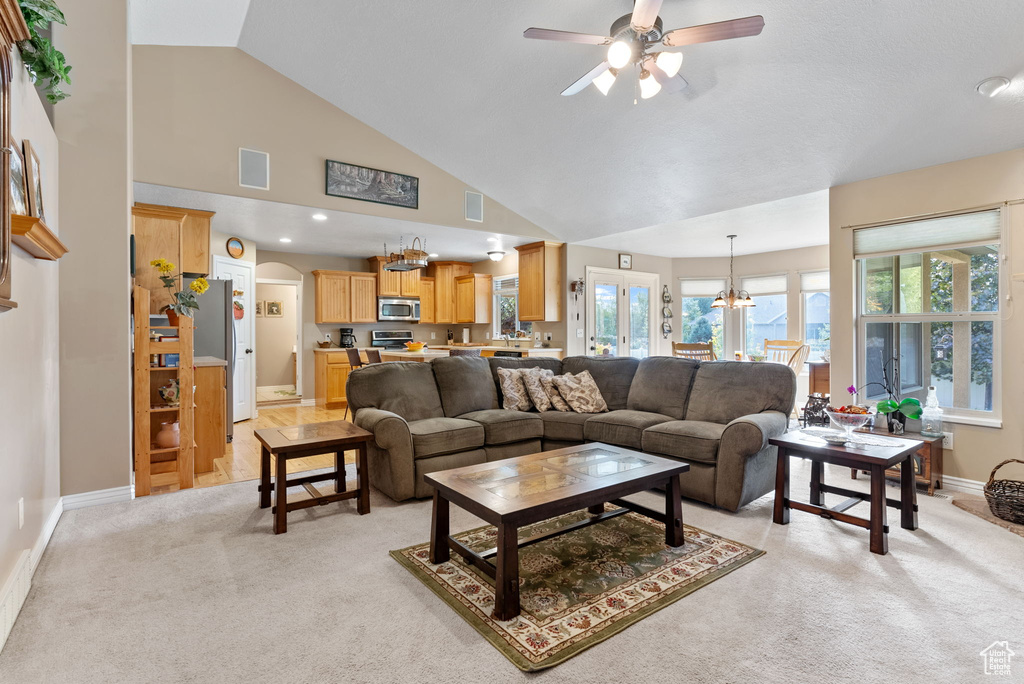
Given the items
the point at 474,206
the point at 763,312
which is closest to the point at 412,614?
the point at 474,206

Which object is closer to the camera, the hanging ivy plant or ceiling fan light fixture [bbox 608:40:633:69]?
the hanging ivy plant

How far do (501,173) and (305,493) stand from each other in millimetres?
3739

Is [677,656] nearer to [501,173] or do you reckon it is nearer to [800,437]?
[800,437]

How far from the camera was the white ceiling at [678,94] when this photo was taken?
292 centimetres

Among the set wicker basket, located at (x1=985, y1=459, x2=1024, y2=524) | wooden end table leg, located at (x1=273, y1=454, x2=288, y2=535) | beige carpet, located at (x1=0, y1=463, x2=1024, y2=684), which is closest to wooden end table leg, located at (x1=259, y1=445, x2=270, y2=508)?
beige carpet, located at (x1=0, y1=463, x2=1024, y2=684)

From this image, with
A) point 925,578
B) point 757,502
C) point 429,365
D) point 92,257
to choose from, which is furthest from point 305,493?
point 925,578

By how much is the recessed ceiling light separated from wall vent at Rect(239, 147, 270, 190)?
5274mm

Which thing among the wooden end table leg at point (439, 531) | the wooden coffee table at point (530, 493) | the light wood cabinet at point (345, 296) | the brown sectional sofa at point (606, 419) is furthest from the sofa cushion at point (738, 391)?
the light wood cabinet at point (345, 296)

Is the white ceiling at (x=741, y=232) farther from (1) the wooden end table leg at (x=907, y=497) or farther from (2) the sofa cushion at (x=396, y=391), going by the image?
(2) the sofa cushion at (x=396, y=391)

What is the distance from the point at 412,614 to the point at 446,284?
281 inches

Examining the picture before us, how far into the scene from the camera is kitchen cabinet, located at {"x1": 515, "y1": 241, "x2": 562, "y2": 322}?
6.80 m

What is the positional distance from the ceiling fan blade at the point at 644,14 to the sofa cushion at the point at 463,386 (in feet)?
8.71

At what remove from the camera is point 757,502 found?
10.8 feet

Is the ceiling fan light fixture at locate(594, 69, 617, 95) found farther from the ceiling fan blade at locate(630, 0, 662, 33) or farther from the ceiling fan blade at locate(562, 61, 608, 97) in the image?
the ceiling fan blade at locate(630, 0, 662, 33)
